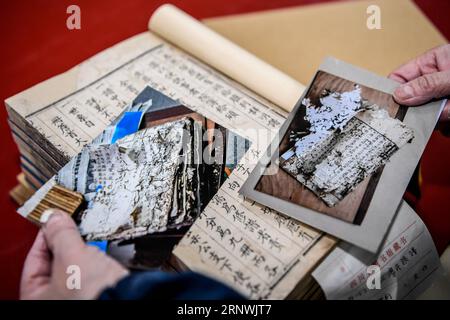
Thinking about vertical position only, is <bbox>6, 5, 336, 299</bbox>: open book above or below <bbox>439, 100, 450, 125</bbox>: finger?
below

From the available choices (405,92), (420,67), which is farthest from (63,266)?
(420,67)

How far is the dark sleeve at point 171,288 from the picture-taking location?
43 cm

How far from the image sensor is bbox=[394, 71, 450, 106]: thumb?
65cm

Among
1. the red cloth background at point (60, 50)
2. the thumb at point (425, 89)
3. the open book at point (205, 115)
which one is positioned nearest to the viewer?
the open book at point (205, 115)

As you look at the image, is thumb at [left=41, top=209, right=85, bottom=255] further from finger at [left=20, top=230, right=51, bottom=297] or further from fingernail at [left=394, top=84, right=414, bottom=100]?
fingernail at [left=394, top=84, right=414, bottom=100]

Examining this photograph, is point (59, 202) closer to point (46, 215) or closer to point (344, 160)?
point (46, 215)

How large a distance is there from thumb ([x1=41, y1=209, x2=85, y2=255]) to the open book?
0.05 meters

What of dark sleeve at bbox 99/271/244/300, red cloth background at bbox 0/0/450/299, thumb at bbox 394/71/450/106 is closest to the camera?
dark sleeve at bbox 99/271/244/300

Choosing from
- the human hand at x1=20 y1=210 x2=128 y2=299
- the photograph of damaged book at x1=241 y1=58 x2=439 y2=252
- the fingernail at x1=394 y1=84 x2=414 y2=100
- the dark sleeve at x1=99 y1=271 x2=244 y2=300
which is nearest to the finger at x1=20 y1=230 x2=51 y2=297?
the human hand at x1=20 y1=210 x2=128 y2=299

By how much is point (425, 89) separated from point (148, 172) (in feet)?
1.64

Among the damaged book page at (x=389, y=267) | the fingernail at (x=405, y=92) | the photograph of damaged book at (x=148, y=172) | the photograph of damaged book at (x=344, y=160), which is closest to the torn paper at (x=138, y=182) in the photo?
the photograph of damaged book at (x=148, y=172)

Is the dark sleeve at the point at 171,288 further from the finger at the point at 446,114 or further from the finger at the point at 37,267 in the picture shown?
the finger at the point at 446,114

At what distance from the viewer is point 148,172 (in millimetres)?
609

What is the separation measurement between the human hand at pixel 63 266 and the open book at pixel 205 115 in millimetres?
66
